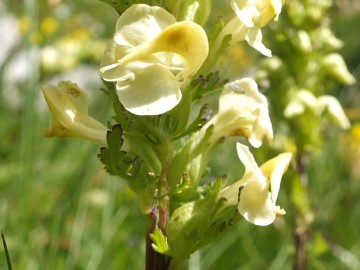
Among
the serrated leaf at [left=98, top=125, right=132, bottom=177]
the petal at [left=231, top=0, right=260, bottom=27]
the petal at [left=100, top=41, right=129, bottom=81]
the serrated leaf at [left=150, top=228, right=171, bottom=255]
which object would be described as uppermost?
the petal at [left=231, top=0, right=260, bottom=27]

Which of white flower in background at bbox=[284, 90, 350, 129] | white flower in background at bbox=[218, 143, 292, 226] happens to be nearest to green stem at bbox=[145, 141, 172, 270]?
white flower in background at bbox=[218, 143, 292, 226]

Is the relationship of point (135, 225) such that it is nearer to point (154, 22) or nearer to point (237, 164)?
point (237, 164)

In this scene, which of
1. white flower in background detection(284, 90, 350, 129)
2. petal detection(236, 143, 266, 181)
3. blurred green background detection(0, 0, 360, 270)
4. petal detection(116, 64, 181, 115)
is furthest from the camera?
white flower in background detection(284, 90, 350, 129)

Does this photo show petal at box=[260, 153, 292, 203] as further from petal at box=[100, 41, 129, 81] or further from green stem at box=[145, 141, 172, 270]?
petal at box=[100, 41, 129, 81]

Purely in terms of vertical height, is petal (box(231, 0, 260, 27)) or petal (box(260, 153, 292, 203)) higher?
petal (box(231, 0, 260, 27))

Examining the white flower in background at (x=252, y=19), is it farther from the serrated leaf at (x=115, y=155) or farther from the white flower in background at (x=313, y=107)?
the white flower in background at (x=313, y=107)

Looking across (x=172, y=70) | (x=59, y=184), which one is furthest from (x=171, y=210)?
(x=59, y=184)

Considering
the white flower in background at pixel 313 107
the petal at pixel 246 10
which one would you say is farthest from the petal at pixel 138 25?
the white flower in background at pixel 313 107
